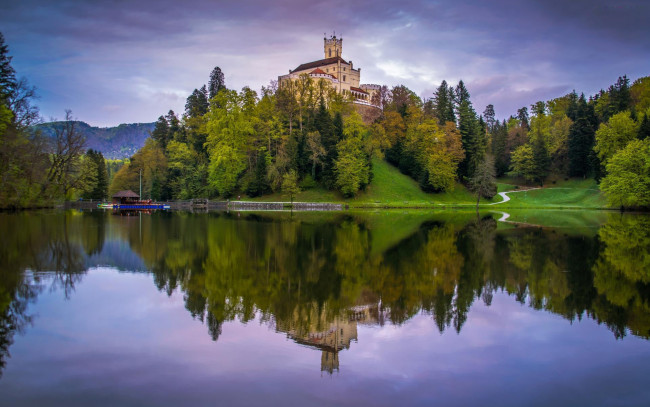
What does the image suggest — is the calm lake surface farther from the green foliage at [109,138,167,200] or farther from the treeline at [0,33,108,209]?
the green foliage at [109,138,167,200]

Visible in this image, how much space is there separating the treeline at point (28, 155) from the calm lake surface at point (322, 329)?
28.9m

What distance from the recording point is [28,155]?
43.4m

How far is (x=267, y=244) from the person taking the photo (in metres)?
20.4

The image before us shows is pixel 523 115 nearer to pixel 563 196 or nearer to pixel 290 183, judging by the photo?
pixel 563 196

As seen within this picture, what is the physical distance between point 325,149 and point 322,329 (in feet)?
183

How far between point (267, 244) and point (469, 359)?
1388cm

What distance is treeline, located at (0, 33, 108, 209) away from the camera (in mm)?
40688

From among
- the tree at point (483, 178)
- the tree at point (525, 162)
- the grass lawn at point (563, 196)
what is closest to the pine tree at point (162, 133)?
the tree at point (483, 178)

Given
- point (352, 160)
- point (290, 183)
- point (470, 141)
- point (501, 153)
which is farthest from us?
point (501, 153)

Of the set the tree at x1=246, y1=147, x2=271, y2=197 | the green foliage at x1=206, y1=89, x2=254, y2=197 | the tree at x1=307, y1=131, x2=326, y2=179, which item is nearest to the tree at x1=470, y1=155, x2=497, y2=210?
the tree at x1=307, y1=131, x2=326, y2=179

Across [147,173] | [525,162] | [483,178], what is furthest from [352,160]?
[147,173]

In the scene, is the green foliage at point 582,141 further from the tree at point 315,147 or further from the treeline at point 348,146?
the tree at point 315,147

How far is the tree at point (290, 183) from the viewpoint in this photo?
59156mm

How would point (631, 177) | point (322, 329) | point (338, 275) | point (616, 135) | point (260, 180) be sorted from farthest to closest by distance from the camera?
point (616, 135) → point (260, 180) → point (631, 177) → point (338, 275) → point (322, 329)
